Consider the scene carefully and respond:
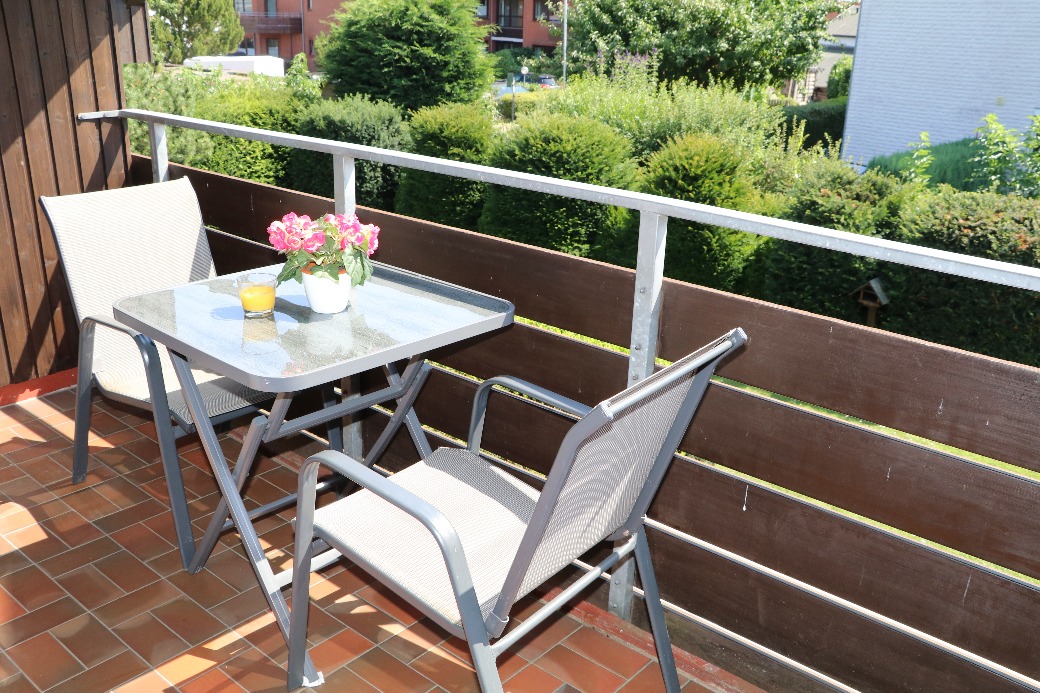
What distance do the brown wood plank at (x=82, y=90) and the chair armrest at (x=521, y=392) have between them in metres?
2.73

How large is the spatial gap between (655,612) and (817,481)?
1.61ft

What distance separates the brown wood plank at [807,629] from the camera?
6.50 ft

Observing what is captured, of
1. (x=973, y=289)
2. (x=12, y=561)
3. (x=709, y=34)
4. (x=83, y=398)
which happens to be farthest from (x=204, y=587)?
(x=709, y=34)

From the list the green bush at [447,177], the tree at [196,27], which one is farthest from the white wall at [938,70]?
the tree at [196,27]

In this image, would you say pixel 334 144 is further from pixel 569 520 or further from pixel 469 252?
pixel 569 520

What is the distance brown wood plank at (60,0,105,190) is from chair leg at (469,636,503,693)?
132 inches

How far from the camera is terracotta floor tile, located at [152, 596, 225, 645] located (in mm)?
2470

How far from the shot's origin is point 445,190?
929 centimetres

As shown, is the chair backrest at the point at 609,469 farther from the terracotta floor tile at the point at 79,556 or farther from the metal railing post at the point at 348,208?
the terracotta floor tile at the point at 79,556

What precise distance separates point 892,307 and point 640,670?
5.11 m

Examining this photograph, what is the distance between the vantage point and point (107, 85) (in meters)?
4.05

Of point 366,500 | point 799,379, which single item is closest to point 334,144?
point 366,500

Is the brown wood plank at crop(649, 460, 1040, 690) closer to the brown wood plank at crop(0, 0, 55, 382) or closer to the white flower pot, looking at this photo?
the white flower pot

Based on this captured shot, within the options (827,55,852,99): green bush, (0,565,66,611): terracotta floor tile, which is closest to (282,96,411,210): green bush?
(0,565,66,611): terracotta floor tile
